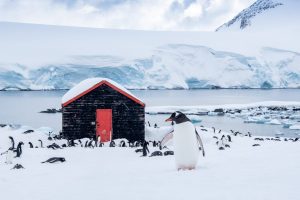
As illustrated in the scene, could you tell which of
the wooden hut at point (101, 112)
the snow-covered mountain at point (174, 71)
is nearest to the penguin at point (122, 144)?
the wooden hut at point (101, 112)

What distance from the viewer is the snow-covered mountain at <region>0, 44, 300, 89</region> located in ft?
224

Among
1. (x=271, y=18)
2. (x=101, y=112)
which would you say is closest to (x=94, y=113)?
(x=101, y=112)

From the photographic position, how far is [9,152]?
10812mm

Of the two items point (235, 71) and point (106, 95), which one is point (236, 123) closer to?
point (106, 95)

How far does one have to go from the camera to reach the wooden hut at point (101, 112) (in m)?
17.2

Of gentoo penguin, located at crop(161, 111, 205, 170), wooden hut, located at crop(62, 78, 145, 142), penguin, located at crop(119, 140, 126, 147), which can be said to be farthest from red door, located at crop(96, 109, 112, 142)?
gentoo penguin, located at crop(161, 111, 205, 170)

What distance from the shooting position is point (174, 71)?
75.8 m

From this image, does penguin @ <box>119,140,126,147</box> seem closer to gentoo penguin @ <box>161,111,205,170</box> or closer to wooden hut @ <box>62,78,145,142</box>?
wooden hut @ <box>62,78,145,142</box>

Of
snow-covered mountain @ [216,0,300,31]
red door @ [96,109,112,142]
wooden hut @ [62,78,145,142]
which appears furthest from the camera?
snow-covered mountain @ [216,0,300,31]

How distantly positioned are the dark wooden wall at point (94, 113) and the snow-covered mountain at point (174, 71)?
164ft

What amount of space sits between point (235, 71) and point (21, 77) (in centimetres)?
3508

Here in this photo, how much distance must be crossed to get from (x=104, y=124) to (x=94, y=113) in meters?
0.58

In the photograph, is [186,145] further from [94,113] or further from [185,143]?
[94,113]

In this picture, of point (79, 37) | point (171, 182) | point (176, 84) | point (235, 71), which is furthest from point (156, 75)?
point (171, 182)
